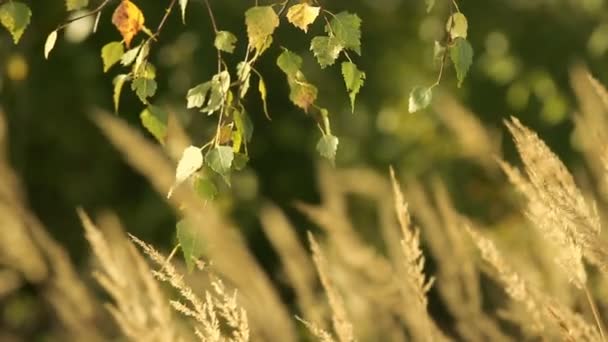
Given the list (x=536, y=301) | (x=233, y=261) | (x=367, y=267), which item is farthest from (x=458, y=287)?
(x=536, y=301)

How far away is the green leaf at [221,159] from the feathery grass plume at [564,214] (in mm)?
549

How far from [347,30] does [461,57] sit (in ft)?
0.61

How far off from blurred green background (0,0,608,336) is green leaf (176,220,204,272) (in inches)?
186

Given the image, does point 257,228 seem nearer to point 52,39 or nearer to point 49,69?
point 49,69

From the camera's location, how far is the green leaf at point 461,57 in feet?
7.82

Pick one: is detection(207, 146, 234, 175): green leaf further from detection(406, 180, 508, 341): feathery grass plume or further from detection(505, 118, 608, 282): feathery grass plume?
detection(406, 180, 508, 341): feathery grass plume

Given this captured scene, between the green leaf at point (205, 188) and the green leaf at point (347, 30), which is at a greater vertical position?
the green leaf at point (347, 30)

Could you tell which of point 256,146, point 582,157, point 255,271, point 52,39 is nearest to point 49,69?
point 256,146

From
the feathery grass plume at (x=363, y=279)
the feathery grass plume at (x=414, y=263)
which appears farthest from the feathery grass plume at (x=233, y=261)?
the feathery grass plume at (x=414, y=263)

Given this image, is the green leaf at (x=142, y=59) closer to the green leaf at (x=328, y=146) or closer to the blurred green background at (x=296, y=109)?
the green leaf at (x=328, y=146)

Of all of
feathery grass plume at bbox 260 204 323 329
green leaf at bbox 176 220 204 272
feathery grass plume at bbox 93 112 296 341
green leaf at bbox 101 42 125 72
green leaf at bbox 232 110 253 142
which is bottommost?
feathery grass plume at bbox 260 204 323 329

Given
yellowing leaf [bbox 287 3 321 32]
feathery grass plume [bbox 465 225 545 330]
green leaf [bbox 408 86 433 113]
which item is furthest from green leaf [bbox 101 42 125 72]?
feathery grass plume [bbox 465 225 545 330]

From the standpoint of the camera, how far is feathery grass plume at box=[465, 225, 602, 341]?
9.03 ft

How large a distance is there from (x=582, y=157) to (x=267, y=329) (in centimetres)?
331
